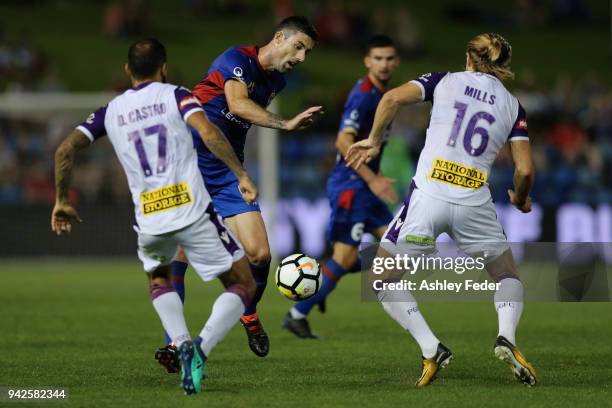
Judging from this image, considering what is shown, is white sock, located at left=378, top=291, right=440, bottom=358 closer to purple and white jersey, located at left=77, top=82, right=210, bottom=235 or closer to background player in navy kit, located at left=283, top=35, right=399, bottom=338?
Answer: purple and white jersey, located at left=77, top=82, right=210, bottom=235

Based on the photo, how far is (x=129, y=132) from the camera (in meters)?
6.70

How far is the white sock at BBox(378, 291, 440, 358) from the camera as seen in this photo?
7227mm

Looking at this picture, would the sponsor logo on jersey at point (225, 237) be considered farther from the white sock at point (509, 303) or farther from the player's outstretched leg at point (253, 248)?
the white sock at point (509, 303)

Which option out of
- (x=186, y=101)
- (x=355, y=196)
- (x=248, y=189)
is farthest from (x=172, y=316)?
(x=355, y=196)

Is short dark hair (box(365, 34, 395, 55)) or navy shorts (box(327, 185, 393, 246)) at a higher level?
short dark hair (box(365, 34, 395, 55))

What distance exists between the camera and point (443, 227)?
23.9 ft

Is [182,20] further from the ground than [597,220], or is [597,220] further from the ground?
[182,20]

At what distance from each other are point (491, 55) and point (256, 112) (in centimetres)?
159

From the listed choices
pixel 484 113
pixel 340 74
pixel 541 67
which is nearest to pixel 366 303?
pixel 484 113

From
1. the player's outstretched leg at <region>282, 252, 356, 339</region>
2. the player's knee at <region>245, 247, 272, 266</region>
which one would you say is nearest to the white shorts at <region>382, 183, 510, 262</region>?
the player's knee at <region>245, 247, 272, 266</region>

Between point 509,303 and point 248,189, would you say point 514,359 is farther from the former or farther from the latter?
point 248,189

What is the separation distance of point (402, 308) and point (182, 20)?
22.5 metres

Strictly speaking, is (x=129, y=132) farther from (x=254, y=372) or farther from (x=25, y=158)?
(x=25, y=158)

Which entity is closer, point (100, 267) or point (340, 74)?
point (100, 267)
